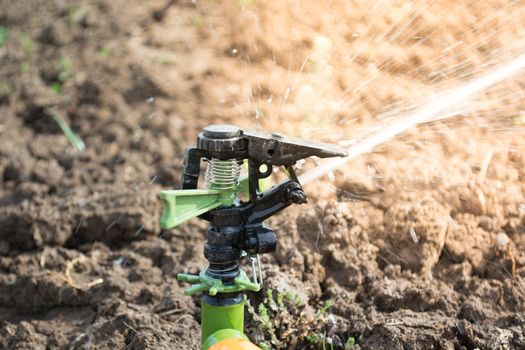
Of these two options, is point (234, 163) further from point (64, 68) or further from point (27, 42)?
point (27, 42)

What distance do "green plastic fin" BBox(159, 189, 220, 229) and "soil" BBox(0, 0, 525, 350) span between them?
586mm

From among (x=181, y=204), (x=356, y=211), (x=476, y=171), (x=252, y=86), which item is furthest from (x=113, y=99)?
(x=181, y=204)

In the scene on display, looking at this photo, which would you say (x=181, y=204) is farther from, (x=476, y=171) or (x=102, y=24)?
(x=102, y=24)

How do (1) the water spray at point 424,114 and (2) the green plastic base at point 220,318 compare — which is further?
(1) the water spray at point 424,114

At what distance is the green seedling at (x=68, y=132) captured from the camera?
3830 millimetres

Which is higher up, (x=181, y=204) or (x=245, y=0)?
(x=245, y=0)

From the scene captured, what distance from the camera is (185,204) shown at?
1.94m

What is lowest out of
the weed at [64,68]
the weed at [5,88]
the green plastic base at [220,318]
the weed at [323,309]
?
the weed at [323,309]

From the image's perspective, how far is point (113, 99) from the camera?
4012 millimetres

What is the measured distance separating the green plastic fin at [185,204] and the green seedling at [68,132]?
6.32 feet

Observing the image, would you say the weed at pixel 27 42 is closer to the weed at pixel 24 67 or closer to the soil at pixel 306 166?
the soil at pixel 306 166

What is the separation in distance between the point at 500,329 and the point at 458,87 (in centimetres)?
125

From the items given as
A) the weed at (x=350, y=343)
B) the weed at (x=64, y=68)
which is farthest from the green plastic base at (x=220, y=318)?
the weed at (x=64, y=68)

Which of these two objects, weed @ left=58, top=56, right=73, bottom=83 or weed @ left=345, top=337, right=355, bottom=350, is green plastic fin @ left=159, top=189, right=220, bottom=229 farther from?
weed @ left=58, top=56, right=73, bottom=83
